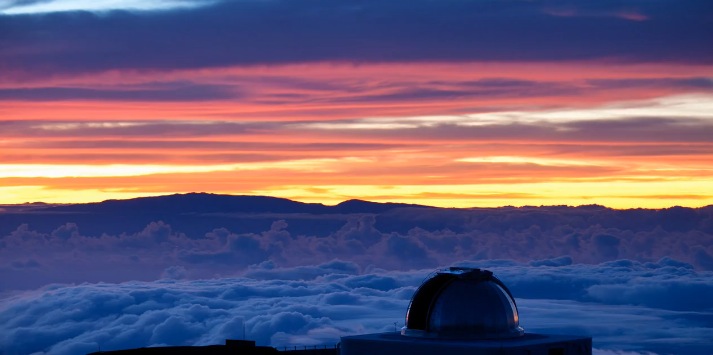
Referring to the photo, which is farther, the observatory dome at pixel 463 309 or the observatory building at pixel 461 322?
the observatory dome at pixel 463 309

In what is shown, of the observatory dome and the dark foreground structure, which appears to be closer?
the dark foreground structure

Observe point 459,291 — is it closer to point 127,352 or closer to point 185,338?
point 127,352

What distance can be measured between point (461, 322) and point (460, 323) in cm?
6

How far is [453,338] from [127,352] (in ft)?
90.2

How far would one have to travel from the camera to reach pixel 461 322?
2327 inches

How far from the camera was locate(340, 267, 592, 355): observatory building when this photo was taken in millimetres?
58562

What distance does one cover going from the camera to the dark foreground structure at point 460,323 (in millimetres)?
58469

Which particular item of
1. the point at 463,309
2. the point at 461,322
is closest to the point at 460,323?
the point at 461,322

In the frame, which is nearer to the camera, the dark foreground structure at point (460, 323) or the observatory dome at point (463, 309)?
the dark foreground structure at point (460, 323)

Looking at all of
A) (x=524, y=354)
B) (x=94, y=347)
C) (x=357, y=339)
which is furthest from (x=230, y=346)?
(x=94, y=347)

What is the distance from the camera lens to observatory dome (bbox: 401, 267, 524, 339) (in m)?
59.1

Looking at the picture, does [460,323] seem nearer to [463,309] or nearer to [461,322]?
[461,322]

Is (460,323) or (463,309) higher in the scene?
(463,309)

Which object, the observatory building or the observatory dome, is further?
the observatory dome
